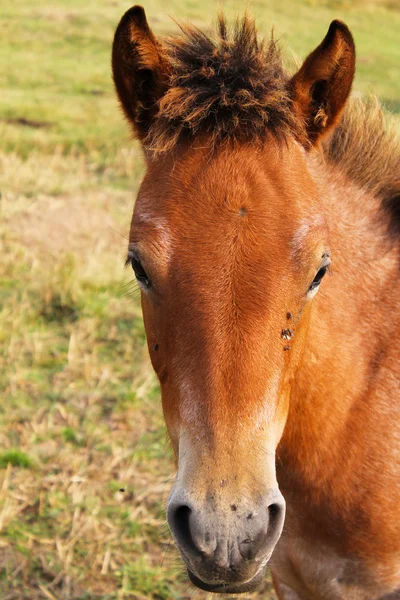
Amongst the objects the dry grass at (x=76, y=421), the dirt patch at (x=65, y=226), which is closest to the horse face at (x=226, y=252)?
the dry grass at (x=76, y=421)

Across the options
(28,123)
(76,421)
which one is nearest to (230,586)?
(76,421)

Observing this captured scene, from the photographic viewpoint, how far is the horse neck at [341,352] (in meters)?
2.84

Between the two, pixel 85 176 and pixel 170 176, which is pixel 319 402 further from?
pixel 85 176

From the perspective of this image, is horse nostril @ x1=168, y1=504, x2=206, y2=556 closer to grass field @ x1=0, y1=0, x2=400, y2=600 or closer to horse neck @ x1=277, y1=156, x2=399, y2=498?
horse neck @ x1=277, y1=156, x2=399, y2=498

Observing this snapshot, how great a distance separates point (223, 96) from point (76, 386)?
3678 millimetres

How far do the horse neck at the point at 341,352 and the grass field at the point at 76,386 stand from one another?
2.84 feet

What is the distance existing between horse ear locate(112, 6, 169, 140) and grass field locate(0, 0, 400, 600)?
783 millimetres

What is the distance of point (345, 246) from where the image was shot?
2969 mm

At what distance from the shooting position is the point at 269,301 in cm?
223

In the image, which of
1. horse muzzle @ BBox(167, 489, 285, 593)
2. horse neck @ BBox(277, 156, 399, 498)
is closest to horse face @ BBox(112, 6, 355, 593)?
horse muzzle @ BBox(167, 489, 285, 593)

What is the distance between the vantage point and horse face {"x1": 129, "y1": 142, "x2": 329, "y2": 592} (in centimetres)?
203

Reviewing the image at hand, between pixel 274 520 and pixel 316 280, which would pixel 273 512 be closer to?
pixel 274 520

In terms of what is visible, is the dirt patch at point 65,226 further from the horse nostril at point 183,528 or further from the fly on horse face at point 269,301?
the horse nostril at point 183,528

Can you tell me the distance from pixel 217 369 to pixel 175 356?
210 millimetres
